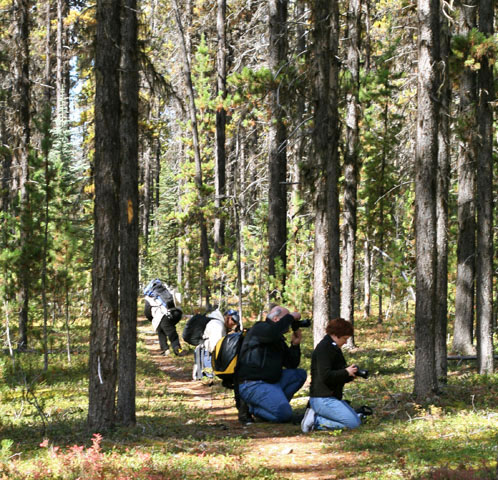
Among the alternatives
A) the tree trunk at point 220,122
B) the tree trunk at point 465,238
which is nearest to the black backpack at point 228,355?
the tree trunk at point 465,238

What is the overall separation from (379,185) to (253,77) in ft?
28.9

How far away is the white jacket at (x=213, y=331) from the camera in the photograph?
1124 cm

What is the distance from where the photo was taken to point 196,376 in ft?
43.6

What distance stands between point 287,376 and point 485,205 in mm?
5241

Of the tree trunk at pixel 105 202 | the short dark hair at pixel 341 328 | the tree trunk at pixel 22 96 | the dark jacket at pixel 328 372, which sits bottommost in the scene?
the dark jacket at pixel 328 372

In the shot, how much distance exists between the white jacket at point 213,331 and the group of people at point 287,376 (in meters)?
1.71

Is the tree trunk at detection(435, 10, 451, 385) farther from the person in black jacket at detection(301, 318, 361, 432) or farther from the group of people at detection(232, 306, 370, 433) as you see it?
the person in black jacket at detection(301, 318, 361, 432)

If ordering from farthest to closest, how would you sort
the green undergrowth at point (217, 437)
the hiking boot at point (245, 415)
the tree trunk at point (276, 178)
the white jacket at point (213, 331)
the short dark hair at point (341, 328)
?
the tree trunk at point (276, 178) < the white jacket at point (213, 331) < the hiking boot at point (245, 415) < the short dark hair at point (341, 328) < the green undergrowth at point (217, 437)

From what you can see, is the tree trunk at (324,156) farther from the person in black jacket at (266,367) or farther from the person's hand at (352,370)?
the person's hand at (352,370)

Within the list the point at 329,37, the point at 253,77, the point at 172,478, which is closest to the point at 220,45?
the point at 253,77

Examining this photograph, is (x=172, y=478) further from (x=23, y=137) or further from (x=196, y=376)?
(x=23, y=137)

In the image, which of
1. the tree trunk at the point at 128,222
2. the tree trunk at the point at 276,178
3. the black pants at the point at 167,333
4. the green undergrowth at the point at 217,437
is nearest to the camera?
the green undergrowth at the point at 217,437

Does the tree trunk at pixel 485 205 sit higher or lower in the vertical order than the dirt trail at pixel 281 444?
higher

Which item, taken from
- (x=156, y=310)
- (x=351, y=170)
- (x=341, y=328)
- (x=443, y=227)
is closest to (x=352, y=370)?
(x=341, y=328)
